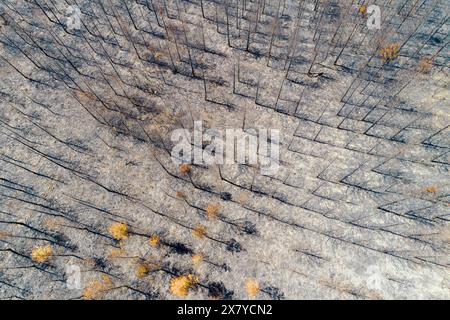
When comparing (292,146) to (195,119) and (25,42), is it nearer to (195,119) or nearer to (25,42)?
(195,119)

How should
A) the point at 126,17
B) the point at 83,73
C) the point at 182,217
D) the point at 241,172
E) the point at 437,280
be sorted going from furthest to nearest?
1. the point at 126,17
2. the point at 83,73
3. the point at 241,172
4. the point at 182,217
5. the point at 437,280

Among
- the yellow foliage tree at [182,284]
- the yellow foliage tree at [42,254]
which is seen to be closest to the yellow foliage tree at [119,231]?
the yellow foliage tree at [42,254]

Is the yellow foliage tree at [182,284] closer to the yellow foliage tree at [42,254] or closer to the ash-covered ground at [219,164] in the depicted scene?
the ash-covered ground at [219,164]

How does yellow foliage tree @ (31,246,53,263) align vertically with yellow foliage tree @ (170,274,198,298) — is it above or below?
above

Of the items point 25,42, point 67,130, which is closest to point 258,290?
point 67,130

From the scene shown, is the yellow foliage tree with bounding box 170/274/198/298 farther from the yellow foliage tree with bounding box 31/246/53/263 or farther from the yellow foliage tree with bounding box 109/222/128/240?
the yellow foliage tree with bounding box 31/246/53/263

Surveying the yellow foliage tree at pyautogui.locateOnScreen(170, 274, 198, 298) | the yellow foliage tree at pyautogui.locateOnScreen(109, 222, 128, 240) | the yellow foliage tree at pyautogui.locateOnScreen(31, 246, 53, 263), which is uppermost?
the yellow foliage tree at pyautogui.locateOnScreen(109, 222, 128, 240)

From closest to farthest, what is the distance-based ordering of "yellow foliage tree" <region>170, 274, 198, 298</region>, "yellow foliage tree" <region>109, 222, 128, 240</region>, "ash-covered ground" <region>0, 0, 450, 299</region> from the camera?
"yellow foliage tree" <region>170, 274, 198, 298</region> < "ash-covered ground" <region>0, 0, 450, 299</region> < "yellow foliage tree" <region>109, 222, 128, 240</region>

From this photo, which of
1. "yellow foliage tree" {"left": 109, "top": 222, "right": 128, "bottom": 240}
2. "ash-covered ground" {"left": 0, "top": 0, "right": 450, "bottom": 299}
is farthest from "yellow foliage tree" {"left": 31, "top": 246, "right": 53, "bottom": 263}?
"yellow foliage tree" {"left": 109, "top": 222, "right": 128, "bottom": 240}

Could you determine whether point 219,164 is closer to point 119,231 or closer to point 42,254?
point 119,231
